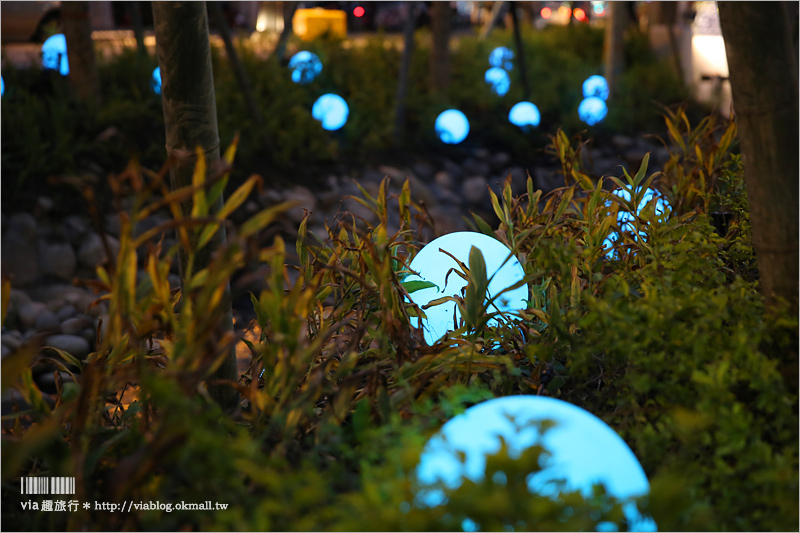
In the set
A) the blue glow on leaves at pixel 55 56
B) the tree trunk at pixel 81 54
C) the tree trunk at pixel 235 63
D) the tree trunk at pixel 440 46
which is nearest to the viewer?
the tree trunk at pixel 235 63

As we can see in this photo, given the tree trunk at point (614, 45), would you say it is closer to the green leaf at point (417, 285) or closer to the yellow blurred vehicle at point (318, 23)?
the yellow blurred vehicle at point (318, 23)

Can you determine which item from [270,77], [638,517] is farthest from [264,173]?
[638,517]

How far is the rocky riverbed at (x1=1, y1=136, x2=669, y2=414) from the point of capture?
14.3 ft

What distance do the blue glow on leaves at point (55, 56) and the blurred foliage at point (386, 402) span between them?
525cm

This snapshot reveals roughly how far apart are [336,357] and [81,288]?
11.9ft

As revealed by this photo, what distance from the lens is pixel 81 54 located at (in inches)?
226

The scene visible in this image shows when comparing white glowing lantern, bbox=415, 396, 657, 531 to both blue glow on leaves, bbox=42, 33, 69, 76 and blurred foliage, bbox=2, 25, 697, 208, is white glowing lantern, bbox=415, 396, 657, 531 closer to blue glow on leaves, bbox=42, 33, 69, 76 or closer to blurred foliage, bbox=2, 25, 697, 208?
blurred foliage, bbox=2, 25, 697, 208

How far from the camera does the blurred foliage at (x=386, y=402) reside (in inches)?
40.4

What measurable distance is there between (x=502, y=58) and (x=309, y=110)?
113 inches

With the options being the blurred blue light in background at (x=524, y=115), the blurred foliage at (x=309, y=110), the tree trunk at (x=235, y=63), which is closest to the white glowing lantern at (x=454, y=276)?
the blurred foliage at (x=309, y=110)

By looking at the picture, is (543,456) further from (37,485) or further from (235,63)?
(235,63)

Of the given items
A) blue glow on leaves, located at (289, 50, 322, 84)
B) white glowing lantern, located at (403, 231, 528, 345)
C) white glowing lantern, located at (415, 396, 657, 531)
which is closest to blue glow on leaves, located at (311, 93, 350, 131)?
blue glow on leaves, located at (289, 50, 322, 84)

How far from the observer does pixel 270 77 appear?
6.80 metres

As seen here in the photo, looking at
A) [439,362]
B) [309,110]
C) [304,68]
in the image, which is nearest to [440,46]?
[304,68]
